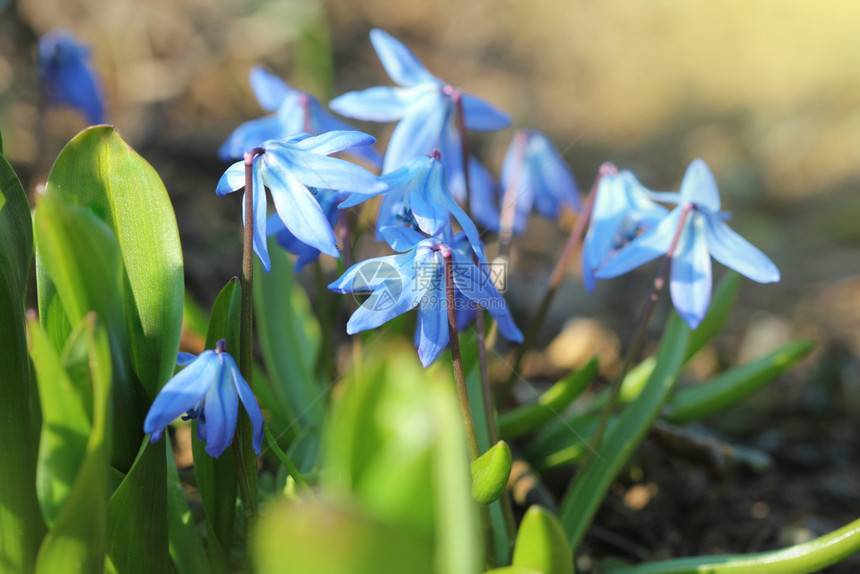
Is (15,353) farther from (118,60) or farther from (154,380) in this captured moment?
(118,60)

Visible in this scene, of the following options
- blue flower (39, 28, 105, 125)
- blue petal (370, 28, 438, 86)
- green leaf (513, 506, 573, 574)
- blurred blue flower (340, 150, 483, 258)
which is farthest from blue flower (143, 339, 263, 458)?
blue flower (39, 28, 105, 125)

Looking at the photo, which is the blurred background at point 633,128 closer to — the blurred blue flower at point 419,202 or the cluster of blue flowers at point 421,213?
the cluster of blue flowers at point 421,213

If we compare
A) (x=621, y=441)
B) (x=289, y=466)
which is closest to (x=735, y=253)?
(x=621, y=441)

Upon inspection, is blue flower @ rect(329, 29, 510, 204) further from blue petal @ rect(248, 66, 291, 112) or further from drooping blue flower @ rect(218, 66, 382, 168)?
blue petal @ rect(248, 66, 291, 112)

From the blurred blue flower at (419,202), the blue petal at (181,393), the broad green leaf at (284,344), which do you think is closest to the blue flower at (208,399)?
the blue petal at (181,393)

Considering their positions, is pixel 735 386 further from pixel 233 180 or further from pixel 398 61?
pixel 233 180
